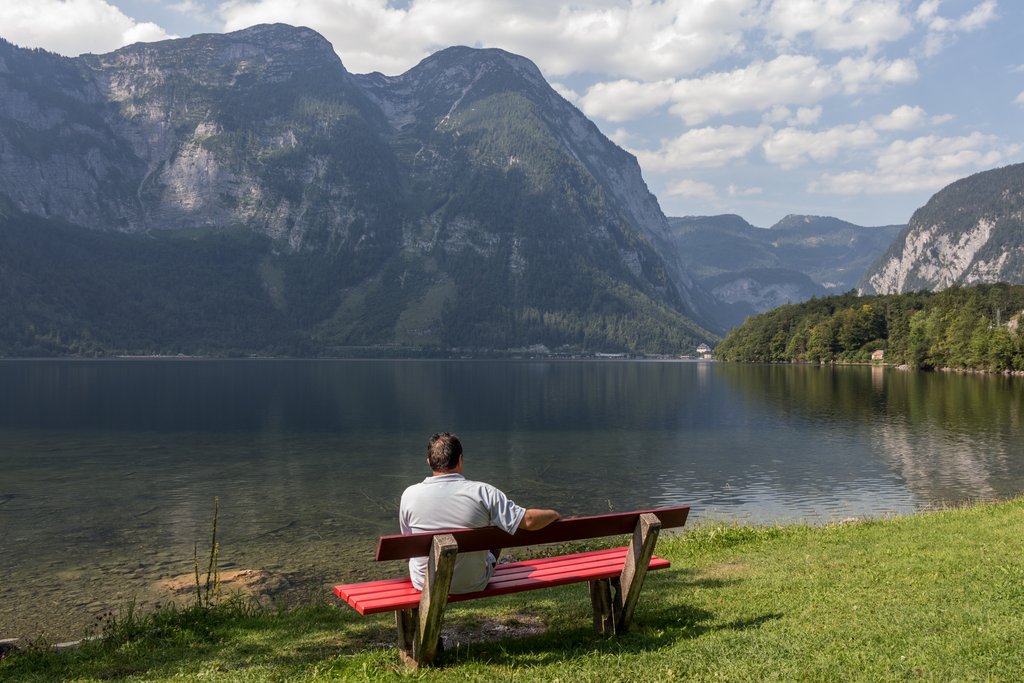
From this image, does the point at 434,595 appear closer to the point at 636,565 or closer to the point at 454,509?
the point at 454,509

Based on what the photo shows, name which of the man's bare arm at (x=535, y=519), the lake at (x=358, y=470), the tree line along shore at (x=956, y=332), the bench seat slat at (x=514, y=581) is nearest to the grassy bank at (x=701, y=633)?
the bench seat slat at (x=514, y=581)

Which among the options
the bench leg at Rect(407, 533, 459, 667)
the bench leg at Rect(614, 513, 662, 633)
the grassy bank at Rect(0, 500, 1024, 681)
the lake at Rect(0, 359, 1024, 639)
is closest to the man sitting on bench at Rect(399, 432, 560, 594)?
the bench leg at Rect(407, 533, 459, 667)

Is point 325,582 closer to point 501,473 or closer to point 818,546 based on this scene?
point 818,546

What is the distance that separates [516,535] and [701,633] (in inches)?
136

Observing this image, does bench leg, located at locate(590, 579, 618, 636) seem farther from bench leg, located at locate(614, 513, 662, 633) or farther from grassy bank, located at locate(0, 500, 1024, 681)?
grassy bank, located at locate(0, 500, 1024, 681)

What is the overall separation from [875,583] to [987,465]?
1493 inches

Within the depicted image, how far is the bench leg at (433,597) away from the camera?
903 centimetres

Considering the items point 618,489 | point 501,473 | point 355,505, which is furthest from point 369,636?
point 501,473

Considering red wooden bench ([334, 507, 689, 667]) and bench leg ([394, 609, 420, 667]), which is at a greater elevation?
red wooden bench ([334, 507, 689, 667])

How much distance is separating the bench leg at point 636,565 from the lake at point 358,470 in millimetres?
12896

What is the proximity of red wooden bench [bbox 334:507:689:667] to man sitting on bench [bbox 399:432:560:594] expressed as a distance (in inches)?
9.1

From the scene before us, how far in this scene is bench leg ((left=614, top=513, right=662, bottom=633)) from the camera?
34.5ft

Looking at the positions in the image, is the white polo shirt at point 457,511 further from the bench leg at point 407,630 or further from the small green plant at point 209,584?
the small green plant at point 209,584

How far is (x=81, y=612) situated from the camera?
65.4 ft
